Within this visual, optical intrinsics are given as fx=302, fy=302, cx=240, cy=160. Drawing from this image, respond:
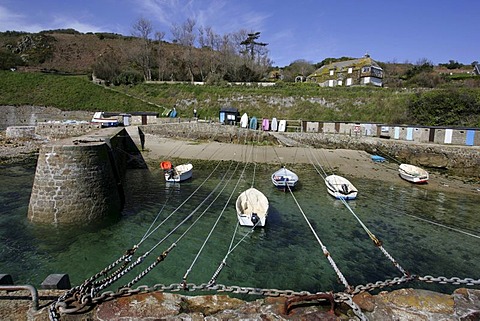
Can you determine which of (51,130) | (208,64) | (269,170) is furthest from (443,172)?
(208,64)

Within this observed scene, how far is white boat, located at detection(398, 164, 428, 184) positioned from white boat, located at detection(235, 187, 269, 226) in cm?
1264

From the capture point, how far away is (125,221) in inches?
498

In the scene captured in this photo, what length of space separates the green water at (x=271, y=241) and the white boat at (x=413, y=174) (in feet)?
8.94

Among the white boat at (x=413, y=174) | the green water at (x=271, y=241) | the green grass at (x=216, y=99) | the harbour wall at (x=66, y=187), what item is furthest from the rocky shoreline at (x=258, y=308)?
the green grass at (x=216, y=99)

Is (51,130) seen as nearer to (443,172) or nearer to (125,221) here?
(125,221)

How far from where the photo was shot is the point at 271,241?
11320 millimetres

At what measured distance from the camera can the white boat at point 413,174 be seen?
2018 centimetres

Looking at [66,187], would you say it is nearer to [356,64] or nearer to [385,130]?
[385,130]

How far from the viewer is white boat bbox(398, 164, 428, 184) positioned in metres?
20.2

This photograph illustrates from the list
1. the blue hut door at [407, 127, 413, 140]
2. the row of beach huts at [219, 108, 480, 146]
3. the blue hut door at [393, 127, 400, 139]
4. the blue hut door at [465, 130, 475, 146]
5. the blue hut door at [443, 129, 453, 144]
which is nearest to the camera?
the blue hut door at [465, 130, 475, 146]

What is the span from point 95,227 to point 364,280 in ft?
32.2

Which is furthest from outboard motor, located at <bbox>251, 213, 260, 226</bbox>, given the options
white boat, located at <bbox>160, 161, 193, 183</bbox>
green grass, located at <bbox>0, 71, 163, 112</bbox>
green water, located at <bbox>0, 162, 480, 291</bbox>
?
green grass, located at <bbox>0, 71, 163, 112</bbox>

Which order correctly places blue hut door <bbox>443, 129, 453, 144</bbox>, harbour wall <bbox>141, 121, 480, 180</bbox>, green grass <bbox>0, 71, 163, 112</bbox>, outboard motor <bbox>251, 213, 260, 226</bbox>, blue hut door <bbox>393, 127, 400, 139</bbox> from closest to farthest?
outboard motor <bbox>251, 213, 260, 226</bbox> → harbour wall <bbox>141, 121, 480, 180</bbox> → blue hut door <bbox>443, 129, 453, 144</bbox> → blue hut door <bbox>393, 127, 400, 139</bbox> → green grass <bbox>0, 71, 163, 112</bbox>

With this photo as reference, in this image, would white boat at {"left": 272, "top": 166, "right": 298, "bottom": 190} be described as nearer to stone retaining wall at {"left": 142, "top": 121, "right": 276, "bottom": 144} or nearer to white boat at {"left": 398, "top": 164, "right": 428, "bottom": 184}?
white boat at {"left": 398, "top": 164, "right": 428, "bottom": 184}
